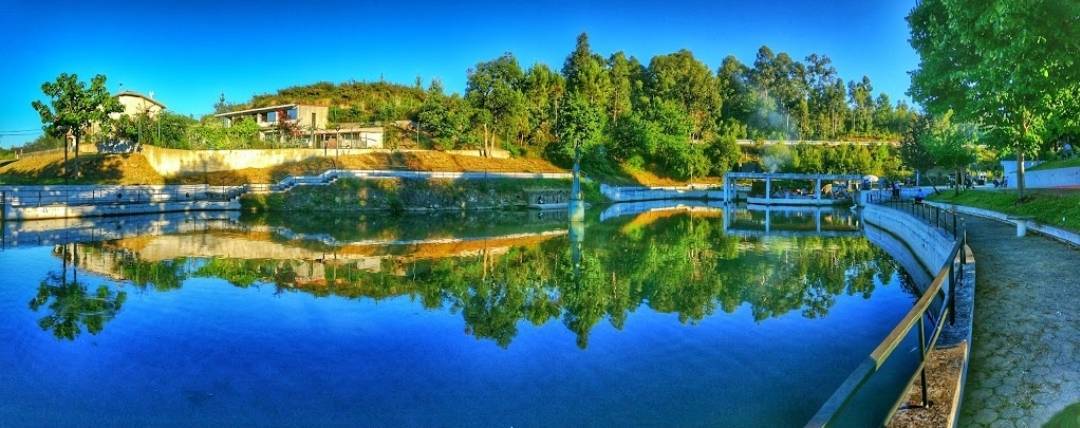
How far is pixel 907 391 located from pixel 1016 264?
9659 mm

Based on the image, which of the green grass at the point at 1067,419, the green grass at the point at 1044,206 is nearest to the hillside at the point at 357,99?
the green grass at the point at 1044,206

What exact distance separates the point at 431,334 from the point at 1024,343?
791 cm

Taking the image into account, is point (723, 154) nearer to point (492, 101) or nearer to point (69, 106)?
point (492, 101)

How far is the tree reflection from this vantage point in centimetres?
1021

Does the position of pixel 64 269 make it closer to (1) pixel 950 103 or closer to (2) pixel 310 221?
(2) pixel 310 221

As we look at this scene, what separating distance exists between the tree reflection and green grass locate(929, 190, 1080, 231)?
21.5 metres

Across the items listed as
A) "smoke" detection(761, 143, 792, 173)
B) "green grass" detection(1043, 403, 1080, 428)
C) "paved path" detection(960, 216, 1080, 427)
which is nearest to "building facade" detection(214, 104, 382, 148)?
"smoke" detection(761, 143, 792, 173)

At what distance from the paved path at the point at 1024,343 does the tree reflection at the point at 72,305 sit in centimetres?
1197

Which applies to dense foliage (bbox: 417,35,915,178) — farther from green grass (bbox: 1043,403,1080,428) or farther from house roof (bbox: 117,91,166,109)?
green grass (bbox: 1043,403,1080,428)

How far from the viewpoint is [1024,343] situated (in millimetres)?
7219

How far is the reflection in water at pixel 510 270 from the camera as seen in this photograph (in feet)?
39.7

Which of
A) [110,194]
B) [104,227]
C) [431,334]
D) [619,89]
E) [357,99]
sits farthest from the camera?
[619,89]

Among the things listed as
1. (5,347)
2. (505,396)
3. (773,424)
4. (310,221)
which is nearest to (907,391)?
(773,424)

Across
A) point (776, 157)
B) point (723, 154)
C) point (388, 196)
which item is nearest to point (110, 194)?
point (388, 196)
